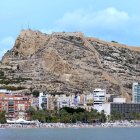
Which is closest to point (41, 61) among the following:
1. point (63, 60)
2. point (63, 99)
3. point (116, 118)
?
point (63, 60)

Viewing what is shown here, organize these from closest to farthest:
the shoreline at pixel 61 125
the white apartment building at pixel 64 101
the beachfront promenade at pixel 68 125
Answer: the shoreline at pixel 61 125 → the beachfront promenade at pixel 68 125 → the white apartment building at pixel 64 101

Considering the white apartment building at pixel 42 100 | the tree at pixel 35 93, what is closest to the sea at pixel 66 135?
the white apartment building at pixel 42 100

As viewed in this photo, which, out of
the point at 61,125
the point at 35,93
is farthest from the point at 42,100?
the point at 61,125

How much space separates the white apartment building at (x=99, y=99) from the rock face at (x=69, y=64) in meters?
5.44

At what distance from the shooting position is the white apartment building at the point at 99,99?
16888 centimetres

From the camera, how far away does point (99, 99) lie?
563 ft

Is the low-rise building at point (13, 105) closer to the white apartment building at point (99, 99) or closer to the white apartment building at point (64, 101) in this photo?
the white apartment building at point (64, 101)

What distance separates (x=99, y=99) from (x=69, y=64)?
13.6 m

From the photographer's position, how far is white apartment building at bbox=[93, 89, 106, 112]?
16888 cm

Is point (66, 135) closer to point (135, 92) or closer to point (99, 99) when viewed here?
point (99, 99)

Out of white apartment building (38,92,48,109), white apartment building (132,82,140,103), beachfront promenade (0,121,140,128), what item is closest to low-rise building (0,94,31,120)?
white apartment building (38,92,48,109)

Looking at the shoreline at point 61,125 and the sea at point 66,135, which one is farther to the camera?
the shoreline at point 61,125

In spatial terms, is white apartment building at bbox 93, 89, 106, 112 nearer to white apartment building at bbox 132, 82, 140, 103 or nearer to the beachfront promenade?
white apartment building at bbox 132, 82, 140, 103

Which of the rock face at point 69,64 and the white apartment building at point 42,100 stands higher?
the rock face at point 69,64
